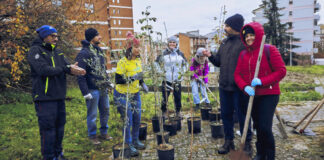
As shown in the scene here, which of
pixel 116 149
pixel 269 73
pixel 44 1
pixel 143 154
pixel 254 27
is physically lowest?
pixel 143 154

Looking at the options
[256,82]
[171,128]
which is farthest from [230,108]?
[171,128]

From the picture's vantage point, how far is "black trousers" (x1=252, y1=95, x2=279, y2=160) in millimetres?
2633

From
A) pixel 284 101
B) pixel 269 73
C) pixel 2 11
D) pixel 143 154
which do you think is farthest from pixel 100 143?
pixel 284 101

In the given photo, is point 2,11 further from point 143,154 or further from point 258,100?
point 258,100

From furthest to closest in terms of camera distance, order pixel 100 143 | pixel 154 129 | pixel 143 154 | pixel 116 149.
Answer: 1. pixel 154 129
2. pixel 100 143
3. pixel 143 154
4. pixel 116 149

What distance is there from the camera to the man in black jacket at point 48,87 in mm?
2902

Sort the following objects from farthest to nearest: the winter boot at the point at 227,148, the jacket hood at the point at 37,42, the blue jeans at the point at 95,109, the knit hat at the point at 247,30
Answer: the blue jeans at the point at 95,109 < the winter boot at the point at 227,148 < the jacket hood at the point at 37,42 < the knit hat at the point at 247,30

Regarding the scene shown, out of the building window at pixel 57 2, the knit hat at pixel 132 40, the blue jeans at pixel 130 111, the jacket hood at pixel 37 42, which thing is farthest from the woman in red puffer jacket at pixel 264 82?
the building window at pixel 57 2

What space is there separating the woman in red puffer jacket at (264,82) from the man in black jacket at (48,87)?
2.56 meters

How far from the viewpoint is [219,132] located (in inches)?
166

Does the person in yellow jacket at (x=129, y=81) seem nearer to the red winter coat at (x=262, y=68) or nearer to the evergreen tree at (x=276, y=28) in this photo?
the red winter coat at (x=262, y=68)

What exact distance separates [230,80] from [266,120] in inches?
33.7

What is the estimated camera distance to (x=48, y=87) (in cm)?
294

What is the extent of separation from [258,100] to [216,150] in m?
1.39
